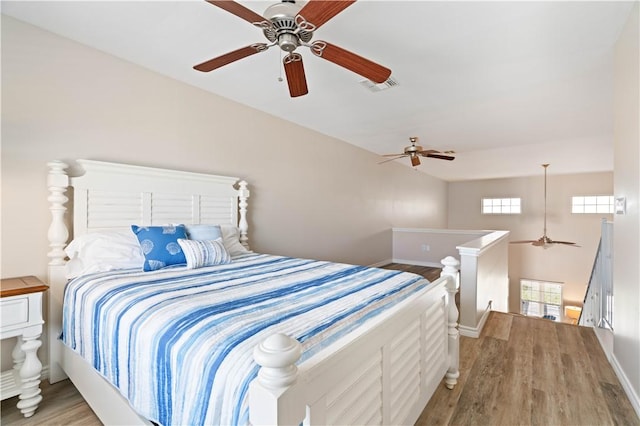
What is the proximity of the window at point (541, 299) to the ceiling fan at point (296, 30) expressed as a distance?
8.97m

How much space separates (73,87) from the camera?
2.29 m

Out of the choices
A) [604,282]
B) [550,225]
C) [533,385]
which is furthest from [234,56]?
[550,225]

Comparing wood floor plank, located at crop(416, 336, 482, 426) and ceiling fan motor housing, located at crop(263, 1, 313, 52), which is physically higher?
ceiling fan motor housing, located at crop(263, 1, 313, 52)

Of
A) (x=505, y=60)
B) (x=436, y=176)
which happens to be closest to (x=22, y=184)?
(x=505, y=60)

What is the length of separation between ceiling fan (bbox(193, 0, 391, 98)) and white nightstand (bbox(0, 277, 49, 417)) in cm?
170

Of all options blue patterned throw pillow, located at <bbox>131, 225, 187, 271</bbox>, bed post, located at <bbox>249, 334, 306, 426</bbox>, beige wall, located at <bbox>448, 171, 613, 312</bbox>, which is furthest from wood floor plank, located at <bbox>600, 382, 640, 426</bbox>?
beige wall, located at <bbox>448, 171, 613, 312</bbox>

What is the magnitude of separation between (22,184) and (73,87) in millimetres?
808

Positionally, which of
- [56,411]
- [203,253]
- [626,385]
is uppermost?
[203,253]

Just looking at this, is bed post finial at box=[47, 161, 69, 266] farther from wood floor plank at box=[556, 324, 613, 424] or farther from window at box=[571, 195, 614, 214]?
window at box=[571, 195, 614, 214]

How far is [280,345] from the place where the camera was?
2.38 feet

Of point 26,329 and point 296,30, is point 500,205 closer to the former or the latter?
point 296,30

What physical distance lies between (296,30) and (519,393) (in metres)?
2.66

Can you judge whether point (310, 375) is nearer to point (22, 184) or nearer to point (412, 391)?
point (412, 391)

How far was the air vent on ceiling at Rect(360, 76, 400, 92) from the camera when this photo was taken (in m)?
2.86
